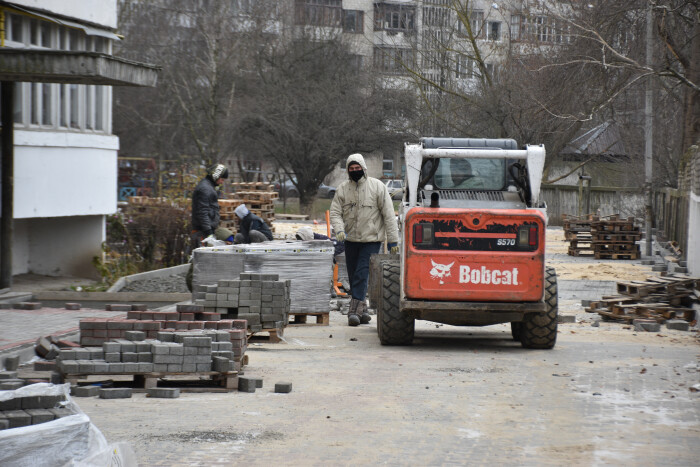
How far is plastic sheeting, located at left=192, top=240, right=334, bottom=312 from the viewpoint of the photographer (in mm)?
12742

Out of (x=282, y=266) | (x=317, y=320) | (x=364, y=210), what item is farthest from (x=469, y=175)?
(x=317, y=320)

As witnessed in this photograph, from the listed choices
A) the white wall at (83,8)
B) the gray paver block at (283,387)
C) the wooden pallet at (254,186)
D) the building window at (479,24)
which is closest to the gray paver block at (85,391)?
the gray paver block at (283,387)

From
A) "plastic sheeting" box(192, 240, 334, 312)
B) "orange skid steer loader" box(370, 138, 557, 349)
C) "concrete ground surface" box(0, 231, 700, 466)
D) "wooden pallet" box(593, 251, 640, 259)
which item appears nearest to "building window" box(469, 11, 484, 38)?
"wooden pallet" box(593, 251, 640, 259)

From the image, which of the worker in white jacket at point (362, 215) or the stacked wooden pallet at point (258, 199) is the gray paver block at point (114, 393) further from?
the stacked wooden pallet at point (258, 199)

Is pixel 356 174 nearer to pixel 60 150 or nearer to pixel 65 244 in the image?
pixel 60 150

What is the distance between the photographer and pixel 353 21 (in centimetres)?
6316

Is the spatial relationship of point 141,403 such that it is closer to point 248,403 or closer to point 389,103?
point 248,403

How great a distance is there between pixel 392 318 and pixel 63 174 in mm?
8719

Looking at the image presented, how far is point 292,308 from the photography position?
12938 mm

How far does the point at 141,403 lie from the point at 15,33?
10.9 m

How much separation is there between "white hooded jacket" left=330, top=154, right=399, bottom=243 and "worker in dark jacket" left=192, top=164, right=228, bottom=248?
386 centimetres

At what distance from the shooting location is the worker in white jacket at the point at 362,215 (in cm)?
1295

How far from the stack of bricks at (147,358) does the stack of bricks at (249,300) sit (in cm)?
261

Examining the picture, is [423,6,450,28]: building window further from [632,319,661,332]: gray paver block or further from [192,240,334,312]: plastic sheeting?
[192,240,334,312]: plastic sheeting
